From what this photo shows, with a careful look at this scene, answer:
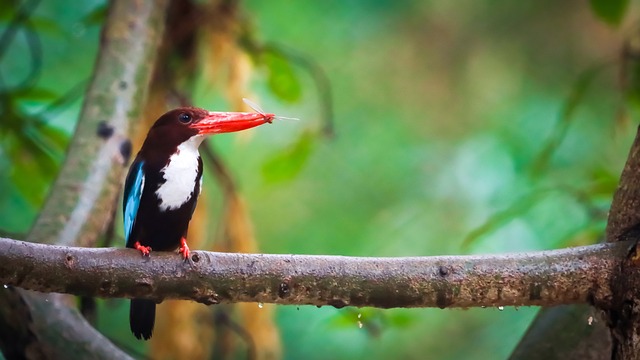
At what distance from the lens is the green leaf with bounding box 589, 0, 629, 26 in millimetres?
2961

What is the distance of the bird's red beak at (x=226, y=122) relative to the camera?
2219 mm

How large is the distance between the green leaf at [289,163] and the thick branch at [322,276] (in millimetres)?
1641

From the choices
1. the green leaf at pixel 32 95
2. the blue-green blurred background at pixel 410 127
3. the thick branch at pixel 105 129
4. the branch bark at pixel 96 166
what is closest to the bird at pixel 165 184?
the branch bark at pixel 96 166

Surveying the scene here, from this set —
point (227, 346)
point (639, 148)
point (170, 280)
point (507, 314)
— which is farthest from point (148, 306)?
point (507, 314)

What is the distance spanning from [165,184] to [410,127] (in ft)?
10.1

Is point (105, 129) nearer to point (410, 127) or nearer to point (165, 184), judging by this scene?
point (165, 184)

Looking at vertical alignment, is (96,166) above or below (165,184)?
above

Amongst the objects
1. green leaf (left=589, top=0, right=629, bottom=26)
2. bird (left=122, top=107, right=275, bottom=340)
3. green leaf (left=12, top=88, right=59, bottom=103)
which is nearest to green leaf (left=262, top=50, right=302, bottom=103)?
green leaf (left=12, top=88, right=59, bottom=103)

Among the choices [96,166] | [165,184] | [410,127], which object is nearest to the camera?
[165,184]

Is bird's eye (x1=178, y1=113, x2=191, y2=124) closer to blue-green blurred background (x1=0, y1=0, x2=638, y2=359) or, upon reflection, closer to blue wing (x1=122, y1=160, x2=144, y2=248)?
blue wing (x1=122, y1=160, x2=144, y2=248)

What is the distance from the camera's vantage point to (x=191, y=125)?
7.62ft

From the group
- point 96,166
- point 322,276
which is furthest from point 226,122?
point 96,166

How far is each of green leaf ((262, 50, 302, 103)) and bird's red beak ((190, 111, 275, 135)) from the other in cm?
142

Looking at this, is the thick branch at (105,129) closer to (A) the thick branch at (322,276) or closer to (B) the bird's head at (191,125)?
(B) the bird's head at (191,125)
